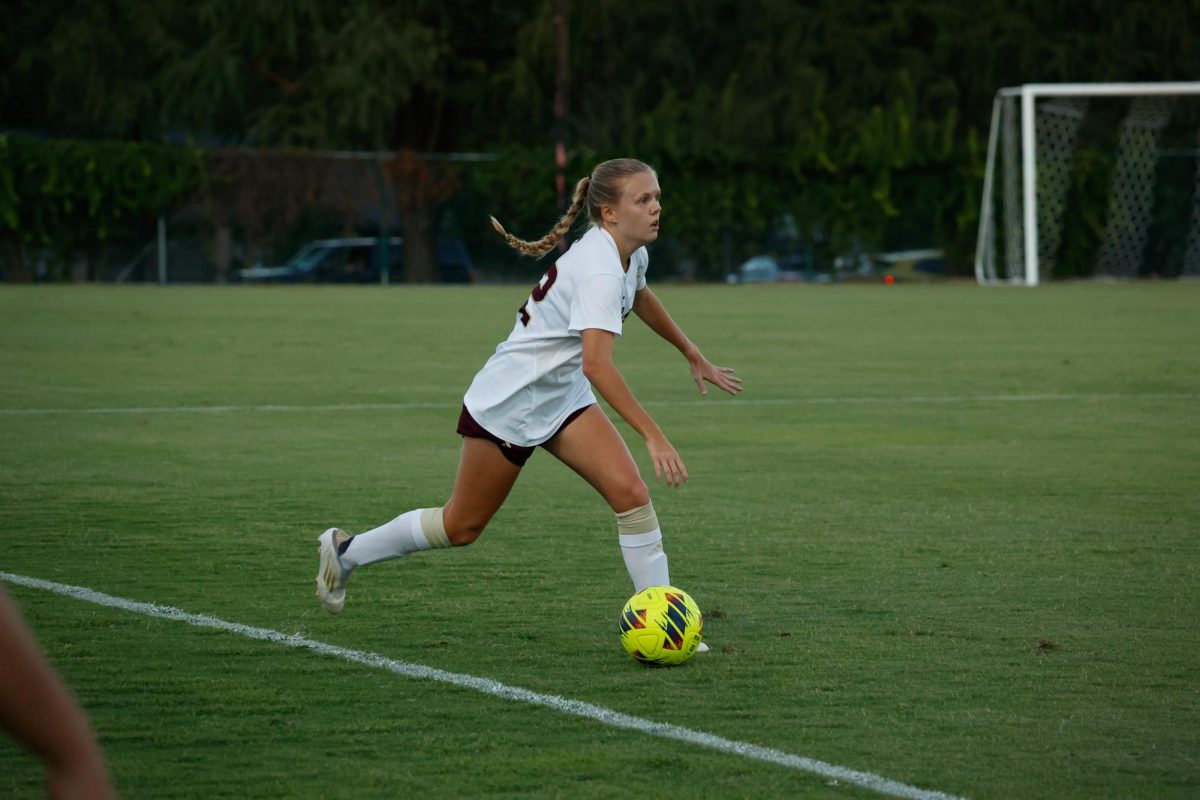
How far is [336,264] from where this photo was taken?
37781mm

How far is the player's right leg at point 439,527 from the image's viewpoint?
5.77m

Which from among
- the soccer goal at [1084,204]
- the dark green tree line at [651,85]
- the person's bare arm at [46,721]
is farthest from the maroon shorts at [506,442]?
the dark green tree line at [651,85]

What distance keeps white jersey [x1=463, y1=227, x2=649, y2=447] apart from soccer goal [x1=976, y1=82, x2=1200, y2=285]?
3096 cm

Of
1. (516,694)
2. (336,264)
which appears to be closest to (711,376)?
(516,694)

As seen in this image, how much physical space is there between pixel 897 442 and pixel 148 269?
93.8 ft

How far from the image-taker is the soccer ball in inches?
212

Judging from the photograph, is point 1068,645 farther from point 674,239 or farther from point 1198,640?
point 674,239

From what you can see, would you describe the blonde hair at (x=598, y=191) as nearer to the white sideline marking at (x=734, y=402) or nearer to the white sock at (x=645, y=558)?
the white sock at (x=645, y=558)

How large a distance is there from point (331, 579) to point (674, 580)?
1.53 meters

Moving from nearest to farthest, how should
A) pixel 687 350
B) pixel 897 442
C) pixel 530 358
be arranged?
pixel 530 358 → pixel 687 350 → pixel 897 442

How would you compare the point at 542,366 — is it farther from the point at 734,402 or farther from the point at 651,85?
the point at 651,85

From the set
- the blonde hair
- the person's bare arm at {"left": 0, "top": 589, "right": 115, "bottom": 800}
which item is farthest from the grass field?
the person's bare arm at {"left": 0, "top": 589, "right": 115, "bottom": 800}

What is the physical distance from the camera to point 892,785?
4188 millimetres

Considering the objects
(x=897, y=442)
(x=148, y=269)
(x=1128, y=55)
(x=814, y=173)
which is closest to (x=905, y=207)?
(x=814, y=173)
